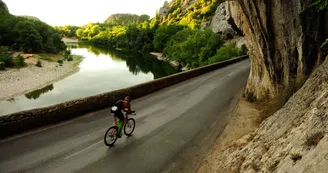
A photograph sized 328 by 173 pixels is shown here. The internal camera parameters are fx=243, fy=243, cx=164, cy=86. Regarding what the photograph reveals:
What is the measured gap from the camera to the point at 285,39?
12719 millimetres

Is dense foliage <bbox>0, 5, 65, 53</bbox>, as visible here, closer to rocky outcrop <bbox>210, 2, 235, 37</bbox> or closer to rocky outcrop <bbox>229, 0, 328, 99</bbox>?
rocky outcrop <bbox>210, 2, 235, 37</bbox>

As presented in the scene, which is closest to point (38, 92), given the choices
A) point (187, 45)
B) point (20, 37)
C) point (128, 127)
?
point (128, 127)

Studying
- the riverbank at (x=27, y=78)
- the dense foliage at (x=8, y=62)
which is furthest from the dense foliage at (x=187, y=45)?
the dense foliage at (x=8, y=62)

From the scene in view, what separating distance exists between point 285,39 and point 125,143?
966 centimetres

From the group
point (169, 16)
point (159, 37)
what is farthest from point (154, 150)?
point (169, 16)

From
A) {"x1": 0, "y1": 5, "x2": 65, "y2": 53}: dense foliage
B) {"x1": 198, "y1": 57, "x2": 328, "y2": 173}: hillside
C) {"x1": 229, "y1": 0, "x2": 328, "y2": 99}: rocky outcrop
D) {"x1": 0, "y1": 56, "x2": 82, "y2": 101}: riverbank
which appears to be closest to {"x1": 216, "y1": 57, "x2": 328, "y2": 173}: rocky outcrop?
{"x1": 198, "y1": 57, "x2": 328, "y2": 173}: hillside

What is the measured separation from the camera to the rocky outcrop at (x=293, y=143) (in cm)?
505

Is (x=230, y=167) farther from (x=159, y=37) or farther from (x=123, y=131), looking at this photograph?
(x=159, y=37)

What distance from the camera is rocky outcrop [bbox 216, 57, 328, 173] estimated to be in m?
5.05

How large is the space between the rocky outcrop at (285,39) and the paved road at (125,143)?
148 inches

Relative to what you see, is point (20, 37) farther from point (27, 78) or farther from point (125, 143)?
point (125, 143)

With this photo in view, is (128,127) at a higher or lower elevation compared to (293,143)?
lower

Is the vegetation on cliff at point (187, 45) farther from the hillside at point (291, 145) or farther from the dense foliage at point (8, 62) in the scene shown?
the hillside at point (291, 145)

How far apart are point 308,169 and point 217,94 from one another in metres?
15.5
